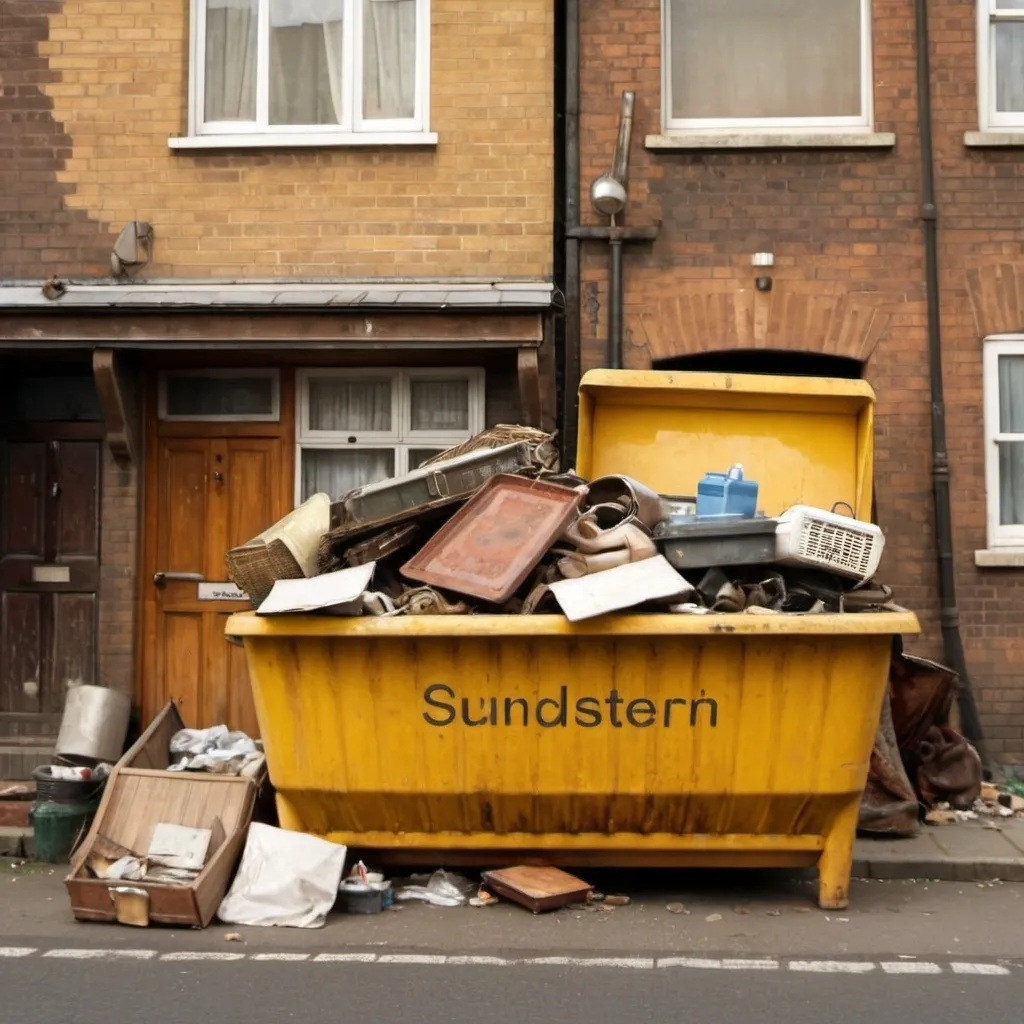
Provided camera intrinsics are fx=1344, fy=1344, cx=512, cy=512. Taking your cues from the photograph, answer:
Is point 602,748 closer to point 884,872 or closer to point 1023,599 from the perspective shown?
point 884,872

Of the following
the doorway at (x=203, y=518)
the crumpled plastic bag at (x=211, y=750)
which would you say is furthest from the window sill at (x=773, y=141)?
the crumpled plastic bag at (x=211, y=750)

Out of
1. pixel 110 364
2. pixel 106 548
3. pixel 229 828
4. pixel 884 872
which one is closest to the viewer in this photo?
pixel 229 828

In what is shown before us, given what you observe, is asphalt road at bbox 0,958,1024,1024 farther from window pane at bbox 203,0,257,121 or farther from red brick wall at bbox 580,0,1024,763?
window pane at bbox 203,0,257,121

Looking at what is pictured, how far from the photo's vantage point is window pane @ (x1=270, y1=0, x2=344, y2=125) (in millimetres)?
8984

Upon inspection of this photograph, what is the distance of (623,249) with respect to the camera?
8734mm

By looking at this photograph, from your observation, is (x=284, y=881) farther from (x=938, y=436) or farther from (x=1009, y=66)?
(x=1009, y=66)

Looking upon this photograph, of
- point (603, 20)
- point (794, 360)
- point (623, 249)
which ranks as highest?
point (603, 20)

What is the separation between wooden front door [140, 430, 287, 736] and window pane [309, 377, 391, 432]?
35 cm

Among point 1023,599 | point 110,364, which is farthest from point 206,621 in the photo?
point 1023,599

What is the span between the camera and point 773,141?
8.70 meters

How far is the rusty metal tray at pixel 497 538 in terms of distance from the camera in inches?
234

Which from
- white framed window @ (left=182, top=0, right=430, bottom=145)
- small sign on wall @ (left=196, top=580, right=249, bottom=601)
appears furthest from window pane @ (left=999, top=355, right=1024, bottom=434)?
small sign on wall @ (left=196, top=580, right=249, bottom=601)

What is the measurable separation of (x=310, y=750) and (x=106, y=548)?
3.39m

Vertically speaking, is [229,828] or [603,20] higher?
[603,20]
